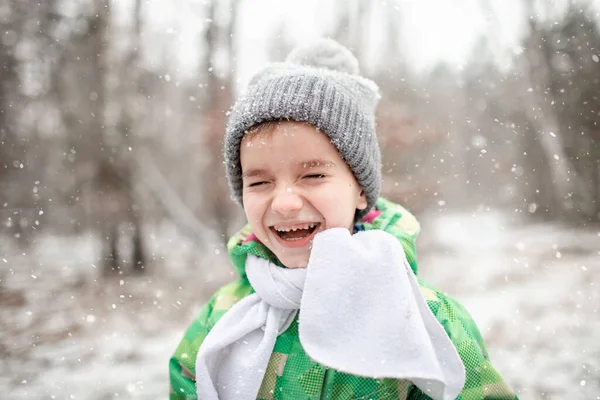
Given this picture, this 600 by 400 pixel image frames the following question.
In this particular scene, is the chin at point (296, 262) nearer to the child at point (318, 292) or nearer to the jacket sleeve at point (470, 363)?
the child at point (318, 292)

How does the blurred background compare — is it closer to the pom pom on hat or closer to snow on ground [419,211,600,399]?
snow on ground [419,211,600,399]

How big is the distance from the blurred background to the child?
8.64 feet

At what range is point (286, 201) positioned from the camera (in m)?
1.60

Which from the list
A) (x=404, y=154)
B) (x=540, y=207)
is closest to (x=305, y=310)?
(x=404, y=154)

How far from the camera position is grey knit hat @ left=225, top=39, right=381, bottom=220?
5.68 ft

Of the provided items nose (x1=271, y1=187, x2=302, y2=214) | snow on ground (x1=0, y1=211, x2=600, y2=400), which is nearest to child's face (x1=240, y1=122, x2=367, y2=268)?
nose (x1=271, y1=187, x2=302, y2=214)

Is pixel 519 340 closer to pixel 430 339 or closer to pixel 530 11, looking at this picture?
pixel 430 339

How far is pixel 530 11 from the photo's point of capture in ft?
42.8

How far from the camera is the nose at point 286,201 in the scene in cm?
159

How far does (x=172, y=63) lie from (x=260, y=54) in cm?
206

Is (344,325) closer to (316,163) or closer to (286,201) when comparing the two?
(286,201)

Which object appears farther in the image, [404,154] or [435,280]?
[404,154]

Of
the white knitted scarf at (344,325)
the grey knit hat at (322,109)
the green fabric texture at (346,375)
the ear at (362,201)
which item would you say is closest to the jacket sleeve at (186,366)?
the green fabric texture at (346,375)

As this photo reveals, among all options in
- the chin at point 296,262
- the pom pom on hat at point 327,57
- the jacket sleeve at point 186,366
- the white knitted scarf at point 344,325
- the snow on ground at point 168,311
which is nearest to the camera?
the white knitted scarf at point 344,325
